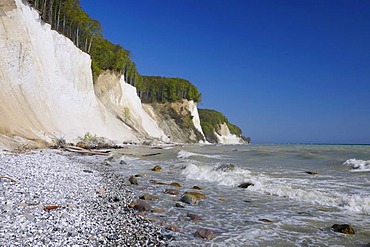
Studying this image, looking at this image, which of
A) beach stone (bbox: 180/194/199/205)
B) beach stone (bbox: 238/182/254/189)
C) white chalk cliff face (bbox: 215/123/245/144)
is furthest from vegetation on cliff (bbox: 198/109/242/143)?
beach stone (bbox: 180/194/199/205)

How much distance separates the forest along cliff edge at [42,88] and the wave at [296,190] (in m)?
11.1

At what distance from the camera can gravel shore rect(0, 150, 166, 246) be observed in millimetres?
4465

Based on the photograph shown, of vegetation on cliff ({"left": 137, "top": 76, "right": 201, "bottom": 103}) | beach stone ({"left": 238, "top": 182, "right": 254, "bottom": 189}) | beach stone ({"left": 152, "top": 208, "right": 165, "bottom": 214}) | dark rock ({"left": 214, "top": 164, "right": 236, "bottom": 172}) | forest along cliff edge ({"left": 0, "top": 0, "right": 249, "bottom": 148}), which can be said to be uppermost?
vegetation on cliff ({"left": 137, "top": 76, "right": 201, "bottom": 103})

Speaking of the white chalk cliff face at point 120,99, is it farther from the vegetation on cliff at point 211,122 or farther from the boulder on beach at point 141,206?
the vegetation on cliff at point 211,122

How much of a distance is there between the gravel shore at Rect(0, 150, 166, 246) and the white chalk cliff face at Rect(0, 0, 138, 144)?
1177cm

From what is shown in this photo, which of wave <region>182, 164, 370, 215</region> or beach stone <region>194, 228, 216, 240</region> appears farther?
wave <region>182, 164, 370, 215</region>

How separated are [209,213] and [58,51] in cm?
2940

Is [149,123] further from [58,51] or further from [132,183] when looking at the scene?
[132,183]

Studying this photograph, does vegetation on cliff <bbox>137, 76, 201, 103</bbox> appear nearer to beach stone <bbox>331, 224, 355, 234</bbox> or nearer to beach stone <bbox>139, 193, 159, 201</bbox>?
beach stone <bbox>139, 193, 159, 201</bbox>

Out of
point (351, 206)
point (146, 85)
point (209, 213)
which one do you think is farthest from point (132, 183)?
point (146, 85)

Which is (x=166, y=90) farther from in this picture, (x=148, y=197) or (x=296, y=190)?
(x=148, y=197)

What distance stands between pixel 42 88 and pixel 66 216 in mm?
22772

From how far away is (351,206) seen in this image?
747cm

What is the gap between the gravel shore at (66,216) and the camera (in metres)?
4.46
